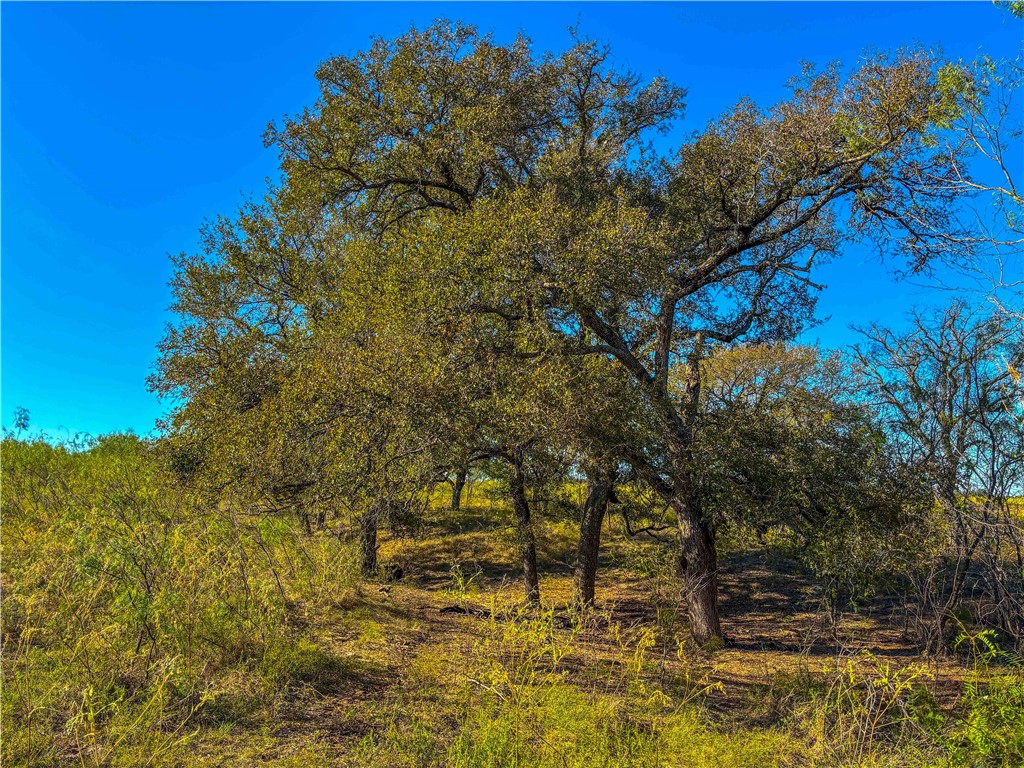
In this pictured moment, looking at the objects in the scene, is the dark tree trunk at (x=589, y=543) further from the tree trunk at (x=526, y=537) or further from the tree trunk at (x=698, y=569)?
the tree trunk at (x=698, y=569)

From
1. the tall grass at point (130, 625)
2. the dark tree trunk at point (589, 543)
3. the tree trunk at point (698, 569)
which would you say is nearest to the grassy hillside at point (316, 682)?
the tall grass at point (130, 625)

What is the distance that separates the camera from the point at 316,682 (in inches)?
A: 280

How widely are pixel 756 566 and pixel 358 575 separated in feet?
48.2

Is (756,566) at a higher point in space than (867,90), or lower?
lower

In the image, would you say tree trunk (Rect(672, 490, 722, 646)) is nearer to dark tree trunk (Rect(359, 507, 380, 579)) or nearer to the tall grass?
dark tree trunk (Rect(359, 507, 380, 579))

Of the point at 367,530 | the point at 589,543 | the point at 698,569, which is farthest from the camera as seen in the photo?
the point at 589,543

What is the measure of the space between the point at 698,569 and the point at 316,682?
799 centimetres

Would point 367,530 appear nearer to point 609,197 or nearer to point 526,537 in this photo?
point 526,537

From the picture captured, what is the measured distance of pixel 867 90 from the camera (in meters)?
10.8

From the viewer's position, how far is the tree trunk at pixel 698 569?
12352 millimetres

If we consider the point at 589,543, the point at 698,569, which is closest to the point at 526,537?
the point at 589,543

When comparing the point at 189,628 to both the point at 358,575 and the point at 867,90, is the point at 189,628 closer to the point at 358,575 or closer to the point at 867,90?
the point at 358,575

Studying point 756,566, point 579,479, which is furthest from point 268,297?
point 756,566

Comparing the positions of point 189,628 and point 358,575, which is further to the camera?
point 358,575
